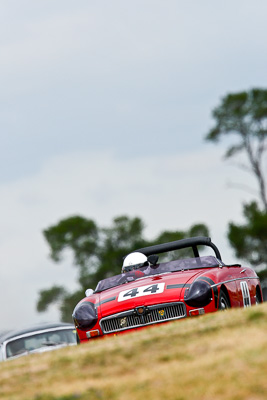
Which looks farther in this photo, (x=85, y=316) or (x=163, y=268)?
(x=163, y=268)

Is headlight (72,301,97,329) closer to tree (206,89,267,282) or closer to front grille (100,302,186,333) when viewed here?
front grille (100,302,186,333)

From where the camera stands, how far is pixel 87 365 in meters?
7.17

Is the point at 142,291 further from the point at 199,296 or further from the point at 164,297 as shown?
the point at 199,296

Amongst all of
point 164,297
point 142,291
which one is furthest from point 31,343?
point 164,297

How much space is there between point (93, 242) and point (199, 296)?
60.7 metres

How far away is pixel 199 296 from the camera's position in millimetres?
11062

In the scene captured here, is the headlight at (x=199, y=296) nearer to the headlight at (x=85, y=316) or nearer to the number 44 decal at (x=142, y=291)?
the number 44 decal at (x=142, y=291)

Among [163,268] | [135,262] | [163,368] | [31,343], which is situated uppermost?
[135,262]

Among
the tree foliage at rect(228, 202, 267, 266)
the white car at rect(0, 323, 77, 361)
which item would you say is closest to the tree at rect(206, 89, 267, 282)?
the tree foliage at rect(228, 202, 267, 266)

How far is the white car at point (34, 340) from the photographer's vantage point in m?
15.9

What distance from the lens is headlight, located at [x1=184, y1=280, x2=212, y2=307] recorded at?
36.3ft

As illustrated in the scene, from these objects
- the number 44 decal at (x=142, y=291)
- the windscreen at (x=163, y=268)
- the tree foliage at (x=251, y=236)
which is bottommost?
the number 44 decal at (x=142, y=291)

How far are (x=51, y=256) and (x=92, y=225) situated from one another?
14.5ft

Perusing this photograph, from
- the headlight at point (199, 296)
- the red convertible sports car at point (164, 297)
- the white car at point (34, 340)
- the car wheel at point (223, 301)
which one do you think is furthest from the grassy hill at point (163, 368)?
the white car at point (34, 340)
